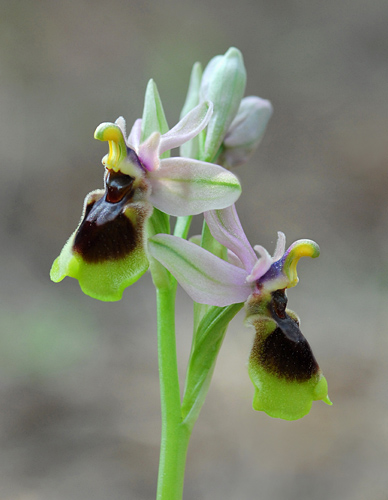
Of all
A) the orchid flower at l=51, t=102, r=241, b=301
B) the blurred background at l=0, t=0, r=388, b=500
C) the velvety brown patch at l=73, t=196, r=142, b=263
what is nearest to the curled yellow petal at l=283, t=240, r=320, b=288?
the orchid flower at l=51, t=102, r=241, b=301

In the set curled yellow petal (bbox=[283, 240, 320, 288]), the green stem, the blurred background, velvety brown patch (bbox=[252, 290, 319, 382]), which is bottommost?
the blurred background

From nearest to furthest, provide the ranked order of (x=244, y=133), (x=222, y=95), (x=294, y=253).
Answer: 1. (x=294, y=253)
2. (x=222, y=95)
3. (x=244, y=133)

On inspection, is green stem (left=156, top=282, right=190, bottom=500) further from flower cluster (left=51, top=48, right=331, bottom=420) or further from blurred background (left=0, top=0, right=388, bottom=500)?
blurred background (left=0, top=0, right=388, bottom=500)

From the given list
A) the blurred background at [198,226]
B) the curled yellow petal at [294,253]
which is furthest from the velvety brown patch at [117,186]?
the blurred background at [198,226]

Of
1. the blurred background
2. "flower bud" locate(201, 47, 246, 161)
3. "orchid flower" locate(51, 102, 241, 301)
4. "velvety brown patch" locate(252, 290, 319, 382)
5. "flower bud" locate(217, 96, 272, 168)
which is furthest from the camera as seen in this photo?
the blurred background

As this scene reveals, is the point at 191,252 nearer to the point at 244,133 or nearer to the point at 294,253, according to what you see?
the point at 294,253

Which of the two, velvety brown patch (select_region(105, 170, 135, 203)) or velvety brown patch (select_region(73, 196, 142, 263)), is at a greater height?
velvety brown patch (select_region(105, 170, 135, 203))

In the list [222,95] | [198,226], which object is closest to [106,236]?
[222,95]

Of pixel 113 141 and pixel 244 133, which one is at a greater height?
pixel 113 141
